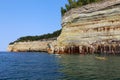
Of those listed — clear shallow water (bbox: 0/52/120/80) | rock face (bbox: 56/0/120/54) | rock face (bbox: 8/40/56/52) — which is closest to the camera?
clear shallow water (bbox: 0/52/120/80)

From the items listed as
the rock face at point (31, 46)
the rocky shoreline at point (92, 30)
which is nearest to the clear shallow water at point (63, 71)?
the rocky shoreline at point (92, 30)

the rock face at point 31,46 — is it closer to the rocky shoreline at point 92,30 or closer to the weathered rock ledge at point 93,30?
the rocky shoreline at point 92,30

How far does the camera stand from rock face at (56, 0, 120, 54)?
236 feet

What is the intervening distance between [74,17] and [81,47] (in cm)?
967

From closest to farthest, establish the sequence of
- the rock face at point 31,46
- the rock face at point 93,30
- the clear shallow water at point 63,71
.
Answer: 1. the clear shallow water at point 63,71
2. the rock face at point 93,30
3. the rock face at point 31,46

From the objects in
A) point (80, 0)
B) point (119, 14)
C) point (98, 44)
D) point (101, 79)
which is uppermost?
point (80, 0)

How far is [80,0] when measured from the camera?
346 ft

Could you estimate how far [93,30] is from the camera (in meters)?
76.8

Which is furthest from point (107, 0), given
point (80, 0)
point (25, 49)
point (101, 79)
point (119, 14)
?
point (25, 49)

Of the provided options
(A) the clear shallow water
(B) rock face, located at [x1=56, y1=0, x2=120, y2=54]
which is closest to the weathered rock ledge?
(B) rock face, located at [x1=56, y1=0, x2=120, y2=54]

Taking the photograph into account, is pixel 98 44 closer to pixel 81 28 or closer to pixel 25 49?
pixel 81 28

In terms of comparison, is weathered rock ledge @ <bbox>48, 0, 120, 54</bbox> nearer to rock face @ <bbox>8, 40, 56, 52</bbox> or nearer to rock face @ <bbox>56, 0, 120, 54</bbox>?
rock face @ <bbox>56, 0, 120, 54</bbox>

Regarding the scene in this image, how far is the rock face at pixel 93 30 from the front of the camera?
71812mm

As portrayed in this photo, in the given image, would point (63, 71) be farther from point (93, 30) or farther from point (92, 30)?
point (92, 30)
